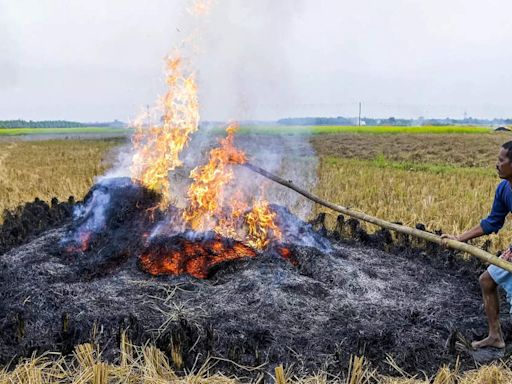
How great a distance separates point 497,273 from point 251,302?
2304mm

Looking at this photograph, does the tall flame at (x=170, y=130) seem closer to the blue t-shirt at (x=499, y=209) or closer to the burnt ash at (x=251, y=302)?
the burnt ash at (x=251, y=302)

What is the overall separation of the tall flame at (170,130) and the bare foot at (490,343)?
4.38m

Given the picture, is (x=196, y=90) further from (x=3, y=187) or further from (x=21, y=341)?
(x=3, y=187)

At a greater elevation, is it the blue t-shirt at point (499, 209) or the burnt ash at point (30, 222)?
the blue t-shirt at point (499, 209)

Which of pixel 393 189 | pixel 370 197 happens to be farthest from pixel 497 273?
pixel 393 189

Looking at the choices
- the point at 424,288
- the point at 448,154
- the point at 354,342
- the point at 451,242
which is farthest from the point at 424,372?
the point at 448,154

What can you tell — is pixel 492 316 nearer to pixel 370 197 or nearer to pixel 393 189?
pixel 370 197

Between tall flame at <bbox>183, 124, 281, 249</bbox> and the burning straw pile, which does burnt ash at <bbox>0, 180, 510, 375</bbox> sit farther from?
tall flame at <bbox>183, 124, 281, 249</bbox>

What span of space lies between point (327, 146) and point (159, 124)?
961 inches

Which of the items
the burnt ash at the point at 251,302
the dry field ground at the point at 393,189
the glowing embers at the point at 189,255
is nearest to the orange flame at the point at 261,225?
the burnt ash at the point at 251,302

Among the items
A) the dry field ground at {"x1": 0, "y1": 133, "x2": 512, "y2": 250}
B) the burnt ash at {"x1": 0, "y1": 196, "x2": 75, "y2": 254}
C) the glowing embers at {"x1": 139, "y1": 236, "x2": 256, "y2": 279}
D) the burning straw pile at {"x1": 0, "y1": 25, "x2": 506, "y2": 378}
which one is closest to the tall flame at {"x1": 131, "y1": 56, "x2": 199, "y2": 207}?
the burning straw pile at {"x1": 0, "y1": 25, "x2": 506, "y2": 378}

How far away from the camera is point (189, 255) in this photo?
589 centimetres

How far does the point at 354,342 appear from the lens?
14.0ft

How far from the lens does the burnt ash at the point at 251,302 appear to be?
13.4 feet
